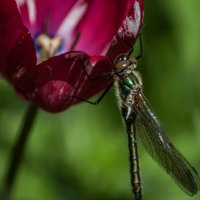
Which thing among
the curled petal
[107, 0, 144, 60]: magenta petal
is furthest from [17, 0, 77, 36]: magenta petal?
[107, 0, 144, 60]: magenta petal

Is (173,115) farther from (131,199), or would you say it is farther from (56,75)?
(56,75)

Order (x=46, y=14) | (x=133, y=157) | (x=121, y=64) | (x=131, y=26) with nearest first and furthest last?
1. (x=131, y=26)
2. (x=121, y=64)
3. (x=133, y=157)
4. (x=46, y=14)

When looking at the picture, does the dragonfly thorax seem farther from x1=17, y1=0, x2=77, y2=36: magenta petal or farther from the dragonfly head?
x1=17, y1=0, x2=77, y2=36: magenta petal

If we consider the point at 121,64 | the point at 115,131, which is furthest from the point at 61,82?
the point at 115,131

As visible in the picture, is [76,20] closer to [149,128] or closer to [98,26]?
[98,26]

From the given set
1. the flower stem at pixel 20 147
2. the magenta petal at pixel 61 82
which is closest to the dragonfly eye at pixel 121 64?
the magenta petal at pixel 61 82

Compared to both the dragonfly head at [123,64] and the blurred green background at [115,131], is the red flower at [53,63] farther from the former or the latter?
the blurred green background at [115,131]
